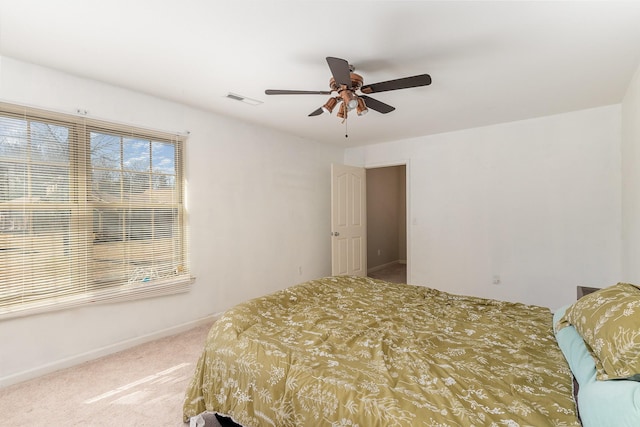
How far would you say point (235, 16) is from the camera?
1801 millimetres

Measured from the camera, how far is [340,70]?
1.95 metres

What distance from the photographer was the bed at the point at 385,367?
3.57 ft

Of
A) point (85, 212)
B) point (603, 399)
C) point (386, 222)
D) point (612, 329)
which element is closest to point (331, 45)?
point (612, 329)

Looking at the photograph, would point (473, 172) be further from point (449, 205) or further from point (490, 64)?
point (490, 64)

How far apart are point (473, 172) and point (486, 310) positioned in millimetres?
2710

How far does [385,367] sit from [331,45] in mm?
1982

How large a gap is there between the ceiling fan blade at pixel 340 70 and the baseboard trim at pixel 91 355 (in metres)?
2.93

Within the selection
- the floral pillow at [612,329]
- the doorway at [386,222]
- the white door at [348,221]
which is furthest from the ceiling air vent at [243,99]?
the doorway at [386,222]

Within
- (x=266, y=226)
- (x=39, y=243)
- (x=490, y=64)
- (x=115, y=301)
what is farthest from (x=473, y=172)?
(x=39, y=243)

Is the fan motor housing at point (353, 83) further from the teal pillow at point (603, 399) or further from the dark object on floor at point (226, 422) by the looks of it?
the dark object on floor at point (226, 422)

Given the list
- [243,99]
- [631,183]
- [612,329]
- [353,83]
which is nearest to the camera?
[612,329]

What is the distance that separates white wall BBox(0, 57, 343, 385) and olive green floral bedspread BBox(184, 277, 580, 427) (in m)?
1.62

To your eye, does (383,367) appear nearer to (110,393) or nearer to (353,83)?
(353,83)

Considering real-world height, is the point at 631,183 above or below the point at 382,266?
above
